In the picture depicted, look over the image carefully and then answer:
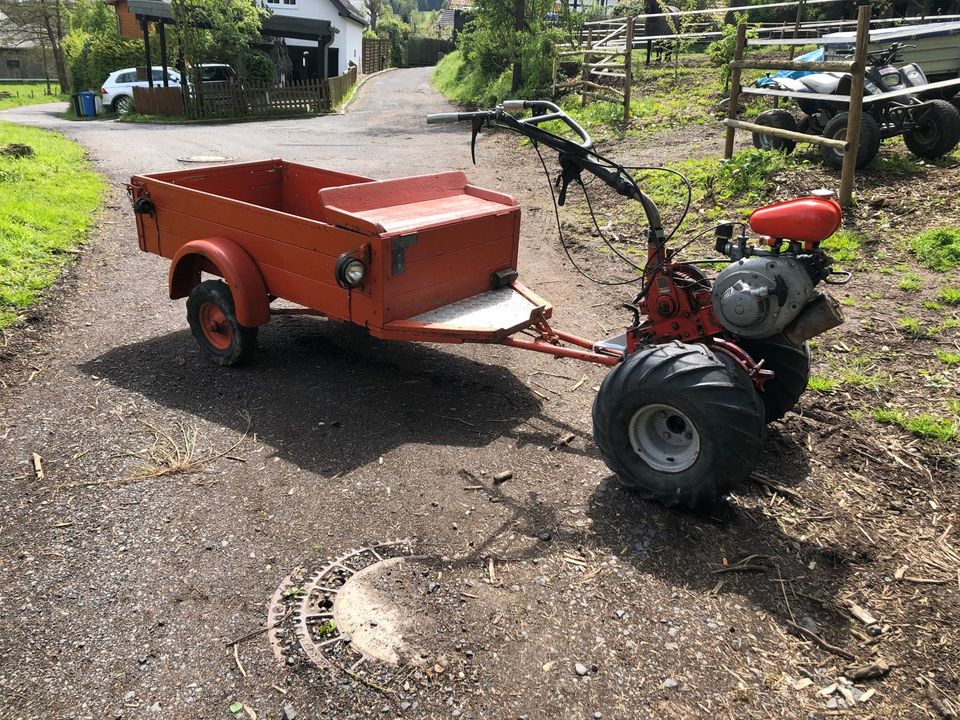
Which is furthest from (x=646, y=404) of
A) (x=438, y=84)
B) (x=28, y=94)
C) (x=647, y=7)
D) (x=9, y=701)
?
(x=28, y=94)

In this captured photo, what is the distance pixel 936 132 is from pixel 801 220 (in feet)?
21.4

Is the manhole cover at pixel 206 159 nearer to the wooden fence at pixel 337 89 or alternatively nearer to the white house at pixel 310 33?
the wooden fence at pixel 337 89

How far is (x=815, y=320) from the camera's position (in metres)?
3.90

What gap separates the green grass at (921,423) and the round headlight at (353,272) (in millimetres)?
3204

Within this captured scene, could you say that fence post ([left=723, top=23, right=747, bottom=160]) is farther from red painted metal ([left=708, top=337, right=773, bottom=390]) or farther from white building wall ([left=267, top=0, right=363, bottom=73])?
white building wall ([left=267, top=0, right=363, bottom=73])

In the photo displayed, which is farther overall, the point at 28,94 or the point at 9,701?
the point at 28,94

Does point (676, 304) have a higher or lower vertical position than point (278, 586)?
higher

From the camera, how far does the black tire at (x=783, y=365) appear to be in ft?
14.4

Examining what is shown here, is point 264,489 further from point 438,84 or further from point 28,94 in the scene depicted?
point 28,94

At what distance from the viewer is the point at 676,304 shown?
4359 millimetres

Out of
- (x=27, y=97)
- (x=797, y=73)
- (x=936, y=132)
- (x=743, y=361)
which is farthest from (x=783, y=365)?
(x=27, y=97)

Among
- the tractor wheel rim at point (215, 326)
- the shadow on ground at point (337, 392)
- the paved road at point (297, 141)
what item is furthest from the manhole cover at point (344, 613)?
the paved road at point (297, 141)

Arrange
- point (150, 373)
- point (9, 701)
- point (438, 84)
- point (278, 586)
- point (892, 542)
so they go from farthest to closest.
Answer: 1. point (438, 84)
2. point (150, 373)
3. point (892, 542)
4. point (278, 586)
5. point (9, 701)

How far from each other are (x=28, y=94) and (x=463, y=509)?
4580 cm
